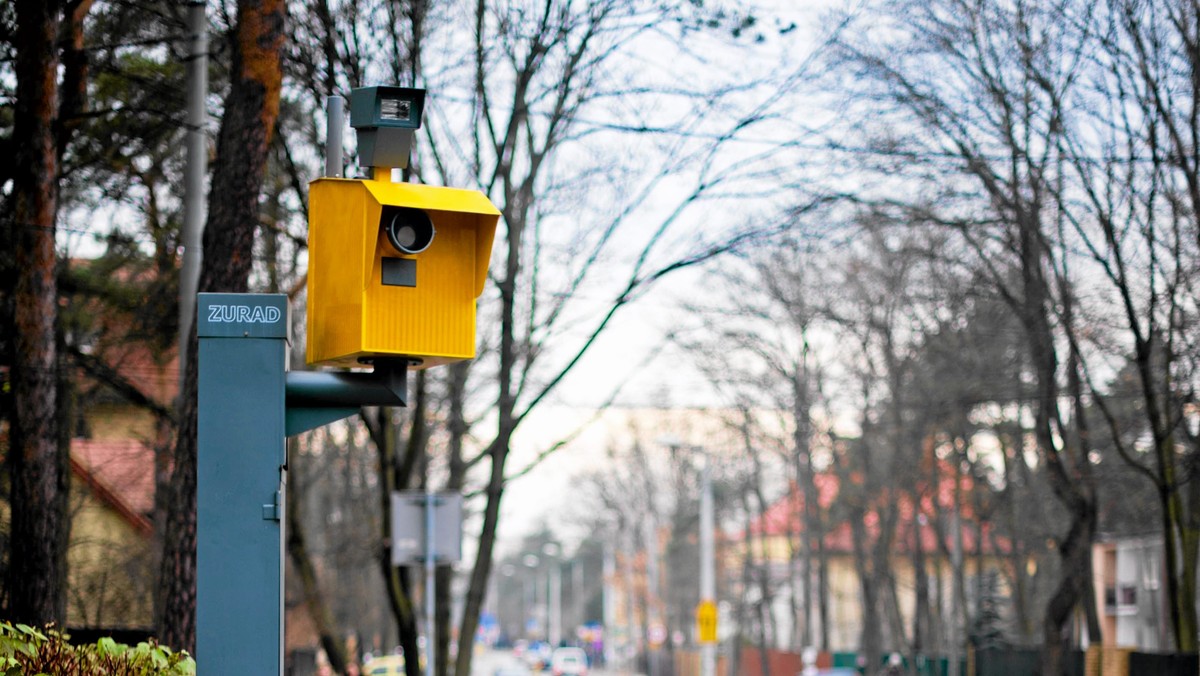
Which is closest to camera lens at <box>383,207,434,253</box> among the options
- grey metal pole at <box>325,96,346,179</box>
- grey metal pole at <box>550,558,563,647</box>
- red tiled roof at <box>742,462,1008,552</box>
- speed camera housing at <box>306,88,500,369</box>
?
speed camera housing at <box>306,88,500,369</box>

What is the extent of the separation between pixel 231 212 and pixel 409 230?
507 centimetres

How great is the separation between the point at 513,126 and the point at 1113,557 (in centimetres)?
3436

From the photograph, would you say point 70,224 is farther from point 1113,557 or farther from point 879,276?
point 1113,557

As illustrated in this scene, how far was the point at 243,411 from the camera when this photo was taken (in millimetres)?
5406

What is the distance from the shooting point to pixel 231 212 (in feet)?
33.8

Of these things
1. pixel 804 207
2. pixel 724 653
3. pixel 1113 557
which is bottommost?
pixel 724 653

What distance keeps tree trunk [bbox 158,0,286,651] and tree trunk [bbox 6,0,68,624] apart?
1742mm

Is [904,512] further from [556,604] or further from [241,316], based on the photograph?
[556,604]

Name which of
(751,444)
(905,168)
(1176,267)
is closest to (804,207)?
(905,168)

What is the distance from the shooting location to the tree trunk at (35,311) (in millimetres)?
11852

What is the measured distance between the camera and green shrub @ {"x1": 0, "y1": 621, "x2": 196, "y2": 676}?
5.71 m

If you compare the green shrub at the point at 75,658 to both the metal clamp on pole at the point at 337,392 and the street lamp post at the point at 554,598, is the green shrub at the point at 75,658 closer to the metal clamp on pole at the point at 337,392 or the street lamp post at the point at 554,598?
the metal clamp on pole at the point at 337,392

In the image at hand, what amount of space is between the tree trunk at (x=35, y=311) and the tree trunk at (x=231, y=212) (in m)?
1.74

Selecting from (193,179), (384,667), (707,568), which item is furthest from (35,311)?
(707,568)
